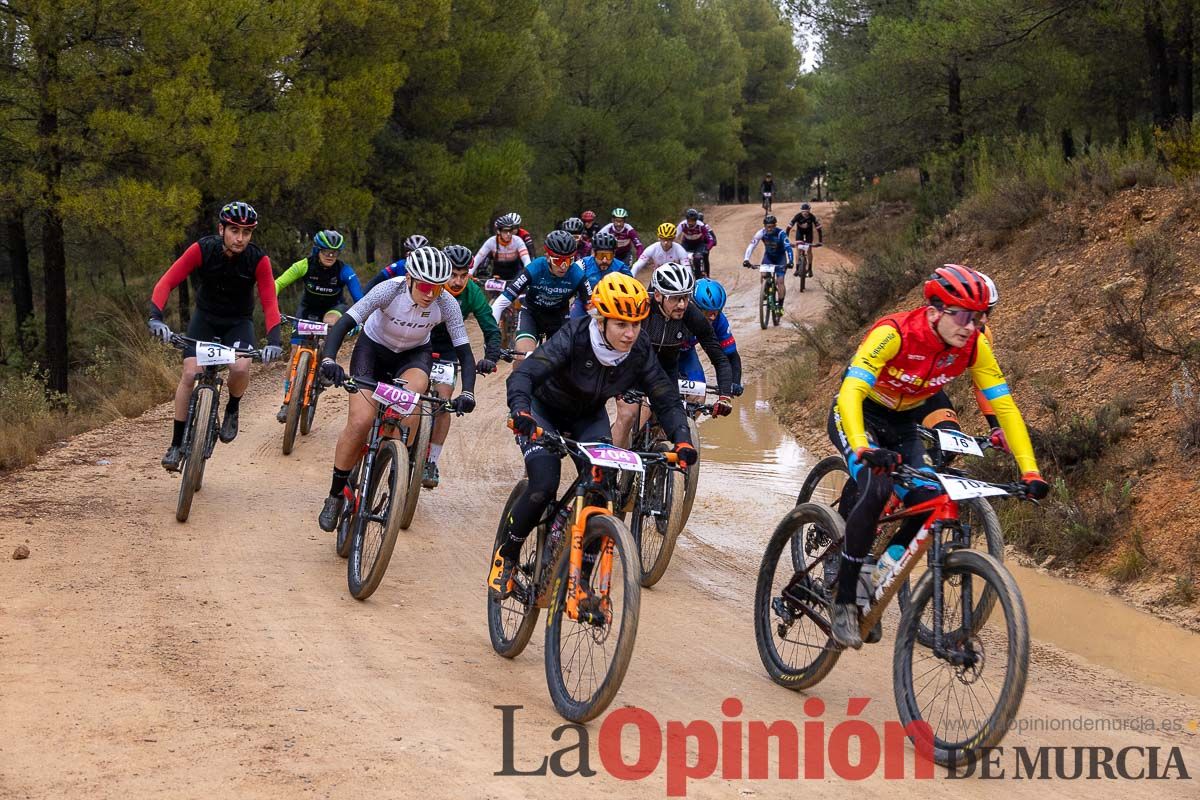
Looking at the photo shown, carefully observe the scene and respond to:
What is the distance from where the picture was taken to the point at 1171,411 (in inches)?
420

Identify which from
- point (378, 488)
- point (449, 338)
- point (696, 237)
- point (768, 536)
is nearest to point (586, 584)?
point (378, 488)

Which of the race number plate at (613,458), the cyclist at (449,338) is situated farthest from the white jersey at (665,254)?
the race number plate at (613,458)

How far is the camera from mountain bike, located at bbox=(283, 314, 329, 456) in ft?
42.2

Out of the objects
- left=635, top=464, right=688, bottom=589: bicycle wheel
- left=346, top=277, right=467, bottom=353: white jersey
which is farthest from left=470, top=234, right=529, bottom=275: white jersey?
left=635, top=464, right=688, bottom=589: bicycle wheel

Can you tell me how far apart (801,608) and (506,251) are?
14.0 meters

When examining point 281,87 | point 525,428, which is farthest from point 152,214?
point 525,428

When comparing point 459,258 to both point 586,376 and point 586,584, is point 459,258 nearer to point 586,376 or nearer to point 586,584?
point 586,376

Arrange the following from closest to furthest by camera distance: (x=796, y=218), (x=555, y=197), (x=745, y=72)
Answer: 1. (x=796, y=218)
2. (x=555, y=197)
3. (x=745, y=72)

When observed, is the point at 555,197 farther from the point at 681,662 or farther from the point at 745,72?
the point at 681,662

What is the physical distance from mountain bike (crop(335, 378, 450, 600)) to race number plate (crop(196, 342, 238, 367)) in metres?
1.79

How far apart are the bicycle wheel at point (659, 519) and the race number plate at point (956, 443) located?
2.34 m

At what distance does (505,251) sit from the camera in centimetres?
1970

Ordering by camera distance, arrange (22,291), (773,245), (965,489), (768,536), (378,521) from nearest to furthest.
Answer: (965,489) → (378,521) → (768,536) → (773,245) → (22,291)

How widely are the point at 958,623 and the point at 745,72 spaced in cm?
5982
